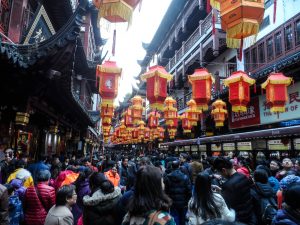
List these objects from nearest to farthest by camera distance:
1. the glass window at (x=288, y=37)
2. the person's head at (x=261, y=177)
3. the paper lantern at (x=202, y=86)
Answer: the person's head at (x=261, y=177), the paper lantern at (x=202, y=86), the glass window at (x=288, y=37)

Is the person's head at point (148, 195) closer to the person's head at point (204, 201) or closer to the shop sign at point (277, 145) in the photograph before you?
the person's head at point (204, 201)

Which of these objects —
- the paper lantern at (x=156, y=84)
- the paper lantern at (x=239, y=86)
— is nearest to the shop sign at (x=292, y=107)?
the paper lantern at (x=239, y=86)

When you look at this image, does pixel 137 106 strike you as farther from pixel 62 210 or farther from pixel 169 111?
pixel 62 210

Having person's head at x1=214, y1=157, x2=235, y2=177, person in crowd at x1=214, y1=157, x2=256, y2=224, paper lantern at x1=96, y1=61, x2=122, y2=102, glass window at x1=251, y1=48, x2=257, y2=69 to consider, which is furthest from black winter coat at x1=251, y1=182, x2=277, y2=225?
glass window at x1=251, y1=48, x2=257, y2=69

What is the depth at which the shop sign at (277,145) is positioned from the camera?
11054mm

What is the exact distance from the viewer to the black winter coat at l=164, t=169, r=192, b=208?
17.9 feet

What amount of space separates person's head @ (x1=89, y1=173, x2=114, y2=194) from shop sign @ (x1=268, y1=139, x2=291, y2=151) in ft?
31.7

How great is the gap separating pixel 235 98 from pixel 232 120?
24.5 ft

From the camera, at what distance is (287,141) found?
435 inches

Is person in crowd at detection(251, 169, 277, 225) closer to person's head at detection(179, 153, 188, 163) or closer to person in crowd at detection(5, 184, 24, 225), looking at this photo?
person in crowd at detection(5, 184, 24, 225)

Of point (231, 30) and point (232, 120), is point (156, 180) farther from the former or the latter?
point (232, 120)

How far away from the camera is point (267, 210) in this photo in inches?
153

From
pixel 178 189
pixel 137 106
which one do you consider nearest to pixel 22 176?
pixel 178 189

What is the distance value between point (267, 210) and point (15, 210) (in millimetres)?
3597
